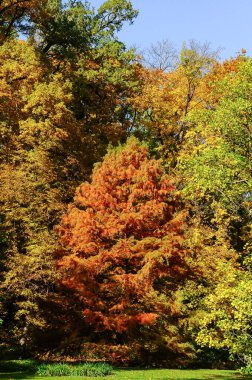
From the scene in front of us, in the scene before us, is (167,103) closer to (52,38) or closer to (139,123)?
(139,123)

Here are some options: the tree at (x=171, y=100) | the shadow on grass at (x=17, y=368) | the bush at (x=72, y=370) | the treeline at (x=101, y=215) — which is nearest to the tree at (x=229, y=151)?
the treeline at (x=101, y=215)

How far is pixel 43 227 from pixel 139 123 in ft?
53.8

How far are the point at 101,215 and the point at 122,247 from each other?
1.73 metres

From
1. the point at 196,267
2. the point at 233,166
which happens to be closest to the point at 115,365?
the point at 196,267

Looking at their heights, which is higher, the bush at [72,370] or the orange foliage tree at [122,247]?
the orange foliage tree at [122,247]

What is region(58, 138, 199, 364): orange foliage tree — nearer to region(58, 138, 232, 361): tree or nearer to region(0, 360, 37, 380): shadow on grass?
region(58, 138, 232, 361): tree

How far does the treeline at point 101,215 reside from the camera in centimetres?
1623

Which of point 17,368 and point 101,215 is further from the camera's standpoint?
point 101,215

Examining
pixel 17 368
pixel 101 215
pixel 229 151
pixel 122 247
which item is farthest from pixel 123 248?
pixel 17 368

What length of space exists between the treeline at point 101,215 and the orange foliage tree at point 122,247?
0.21ft

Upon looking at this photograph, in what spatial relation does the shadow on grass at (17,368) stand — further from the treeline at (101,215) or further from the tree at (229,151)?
the tree at (229,151)

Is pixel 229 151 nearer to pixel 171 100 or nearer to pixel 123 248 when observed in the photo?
pixel 123 248

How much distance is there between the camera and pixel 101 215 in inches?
734

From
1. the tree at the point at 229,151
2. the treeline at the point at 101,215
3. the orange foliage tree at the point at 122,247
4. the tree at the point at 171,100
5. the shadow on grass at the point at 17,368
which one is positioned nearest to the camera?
the shadow on grass at the point at 17,368
